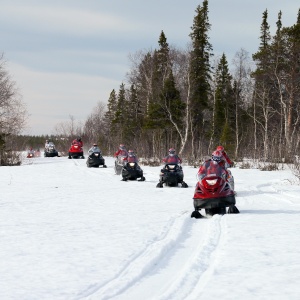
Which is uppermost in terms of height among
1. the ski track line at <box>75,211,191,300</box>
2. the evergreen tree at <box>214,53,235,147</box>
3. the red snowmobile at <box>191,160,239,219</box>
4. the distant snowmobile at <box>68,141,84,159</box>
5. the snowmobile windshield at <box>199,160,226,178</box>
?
the evergreen tree at <box>214,53,235,147</box>

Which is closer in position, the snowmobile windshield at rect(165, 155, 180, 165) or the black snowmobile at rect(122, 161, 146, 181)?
the snowmobile windshield at rect(165, 155, 180, 165)

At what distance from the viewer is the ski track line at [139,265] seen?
423 centimetres

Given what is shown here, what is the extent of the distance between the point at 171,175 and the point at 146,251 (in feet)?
31.7

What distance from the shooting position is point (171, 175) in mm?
15523

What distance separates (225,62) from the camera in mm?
48969

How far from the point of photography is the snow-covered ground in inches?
171

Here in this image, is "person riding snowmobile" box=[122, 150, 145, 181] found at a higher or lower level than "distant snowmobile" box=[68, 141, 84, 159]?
lower

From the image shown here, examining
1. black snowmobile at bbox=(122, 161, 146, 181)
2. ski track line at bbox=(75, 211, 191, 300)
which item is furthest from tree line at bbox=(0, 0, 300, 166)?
ski track line at bbox=(75, 211, 191, 300)

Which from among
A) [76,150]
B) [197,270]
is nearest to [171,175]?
[197,270]

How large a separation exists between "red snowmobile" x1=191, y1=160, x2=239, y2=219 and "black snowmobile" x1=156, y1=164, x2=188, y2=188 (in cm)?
593

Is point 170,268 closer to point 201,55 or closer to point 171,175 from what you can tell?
point 171,175

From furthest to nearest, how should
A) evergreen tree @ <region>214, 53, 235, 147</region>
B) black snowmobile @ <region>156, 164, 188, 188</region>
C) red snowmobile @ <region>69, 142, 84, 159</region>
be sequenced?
evergreen tree @ <region>214, 53, 235, 147</region>, red snowmobile @ <region>69, 142, 84, 159</region>, black snowmobile @ <region>156, 164, 188, 188</region>

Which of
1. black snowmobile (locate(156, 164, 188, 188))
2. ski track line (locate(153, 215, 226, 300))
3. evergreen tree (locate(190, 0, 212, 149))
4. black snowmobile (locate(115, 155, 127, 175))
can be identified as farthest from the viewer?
evergreen tree (locate(190, 0, 212, 149))

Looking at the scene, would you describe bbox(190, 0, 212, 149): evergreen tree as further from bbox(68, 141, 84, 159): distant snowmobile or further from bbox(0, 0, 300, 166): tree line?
bbox(68, 141, 84, 159): distant snowmobile
